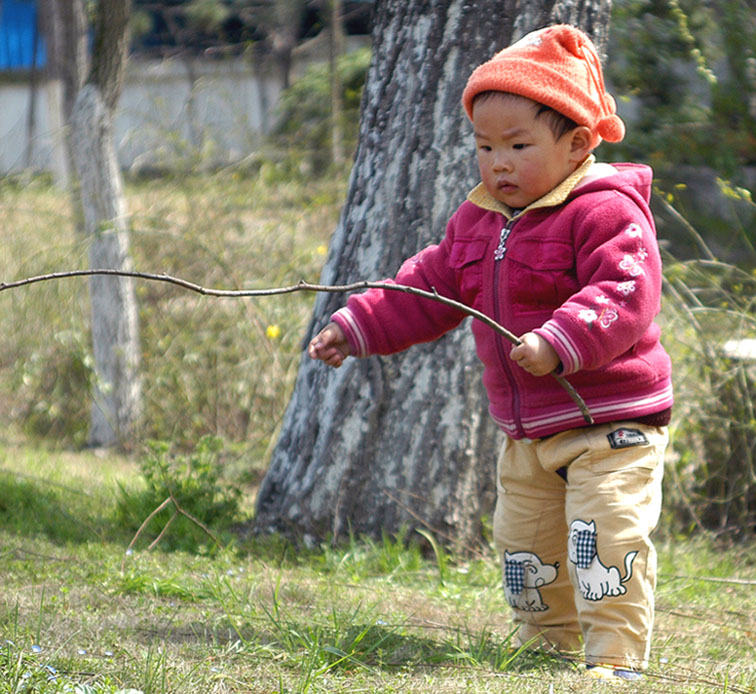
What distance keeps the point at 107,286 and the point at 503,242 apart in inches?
141

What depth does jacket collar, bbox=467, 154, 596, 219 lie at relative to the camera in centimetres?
254

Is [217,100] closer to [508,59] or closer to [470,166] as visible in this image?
[470,166]

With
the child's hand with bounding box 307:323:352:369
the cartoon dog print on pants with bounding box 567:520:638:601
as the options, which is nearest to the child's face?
the child's hand with bounding box 307:323:352:369

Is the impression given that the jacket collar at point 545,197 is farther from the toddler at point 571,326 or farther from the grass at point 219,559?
the grass at point 219,559

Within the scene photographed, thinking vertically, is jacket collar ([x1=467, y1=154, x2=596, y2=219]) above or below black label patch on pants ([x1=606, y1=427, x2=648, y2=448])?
above

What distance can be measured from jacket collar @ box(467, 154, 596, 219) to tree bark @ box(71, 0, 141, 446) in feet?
11.1

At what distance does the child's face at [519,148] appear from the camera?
2508 mm

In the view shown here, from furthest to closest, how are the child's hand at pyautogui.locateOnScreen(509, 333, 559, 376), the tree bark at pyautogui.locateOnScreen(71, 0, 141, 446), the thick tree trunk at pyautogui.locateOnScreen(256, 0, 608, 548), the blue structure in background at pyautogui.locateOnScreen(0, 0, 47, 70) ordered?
1. the blue structure in background at pyautogui.locateOnScreen(0, 0, 47, 70)
2. the tree bark at pyautogui.locateOnScreen(71, 0, 141, 446)
3. the thick tree trunk at pyautogui.locateOnScreen(256, 0, 608, 548)
4. the child's hand at pyautogui.locateOnScreen(509, 333, 559, 376)

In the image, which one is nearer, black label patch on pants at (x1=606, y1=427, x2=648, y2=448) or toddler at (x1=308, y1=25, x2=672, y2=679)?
toddler at (x1=308, y1=25, x2=672, y2=679)

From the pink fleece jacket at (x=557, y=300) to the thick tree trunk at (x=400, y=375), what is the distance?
76cm

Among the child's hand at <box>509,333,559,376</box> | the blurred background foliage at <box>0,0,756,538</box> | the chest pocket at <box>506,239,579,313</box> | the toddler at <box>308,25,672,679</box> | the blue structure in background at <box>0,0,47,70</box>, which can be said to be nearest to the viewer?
the child's hand at <box>509,333,559,376</box>

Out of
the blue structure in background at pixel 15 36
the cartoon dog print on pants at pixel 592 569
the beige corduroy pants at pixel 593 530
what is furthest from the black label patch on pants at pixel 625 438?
the blue structure in background at pixel 15 36

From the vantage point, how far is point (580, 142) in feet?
8.52

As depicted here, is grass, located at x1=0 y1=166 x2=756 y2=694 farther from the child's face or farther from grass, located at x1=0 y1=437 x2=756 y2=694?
the child's face
